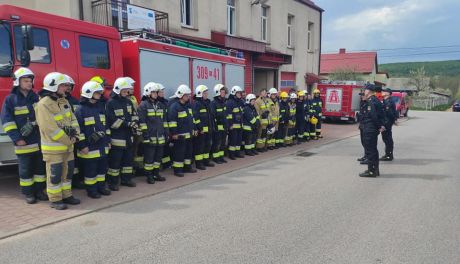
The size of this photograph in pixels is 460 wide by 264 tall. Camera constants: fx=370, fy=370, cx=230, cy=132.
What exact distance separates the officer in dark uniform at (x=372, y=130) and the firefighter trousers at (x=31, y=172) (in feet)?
19.7

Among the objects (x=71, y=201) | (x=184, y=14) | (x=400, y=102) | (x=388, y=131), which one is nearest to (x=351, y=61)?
(x=400, y=102)

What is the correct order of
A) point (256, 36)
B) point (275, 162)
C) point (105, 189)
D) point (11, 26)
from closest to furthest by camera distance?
point (11, 26) < point (105, 189) < point (275, 162) < point (256, 36)

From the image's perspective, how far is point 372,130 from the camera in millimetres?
7738

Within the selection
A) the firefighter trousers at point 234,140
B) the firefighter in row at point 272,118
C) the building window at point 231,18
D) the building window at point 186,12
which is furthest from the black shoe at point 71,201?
the building window at point 231,18

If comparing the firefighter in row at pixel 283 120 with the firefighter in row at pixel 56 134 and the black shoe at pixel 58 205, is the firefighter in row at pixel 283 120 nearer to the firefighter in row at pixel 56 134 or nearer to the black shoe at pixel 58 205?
the firefighter in row at pixel 56 134

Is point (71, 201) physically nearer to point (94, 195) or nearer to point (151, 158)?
point (94, 195)

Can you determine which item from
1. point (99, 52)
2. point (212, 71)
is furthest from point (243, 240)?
point (212, 71)

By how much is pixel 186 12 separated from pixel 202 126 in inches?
316

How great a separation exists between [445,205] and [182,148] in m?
4.80

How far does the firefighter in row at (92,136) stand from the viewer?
18.8 feet

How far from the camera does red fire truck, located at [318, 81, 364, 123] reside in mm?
20453

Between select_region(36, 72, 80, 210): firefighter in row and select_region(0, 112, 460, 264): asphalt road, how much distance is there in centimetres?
70

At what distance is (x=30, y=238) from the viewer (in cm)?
436

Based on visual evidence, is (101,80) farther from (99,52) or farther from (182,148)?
(182,148)
